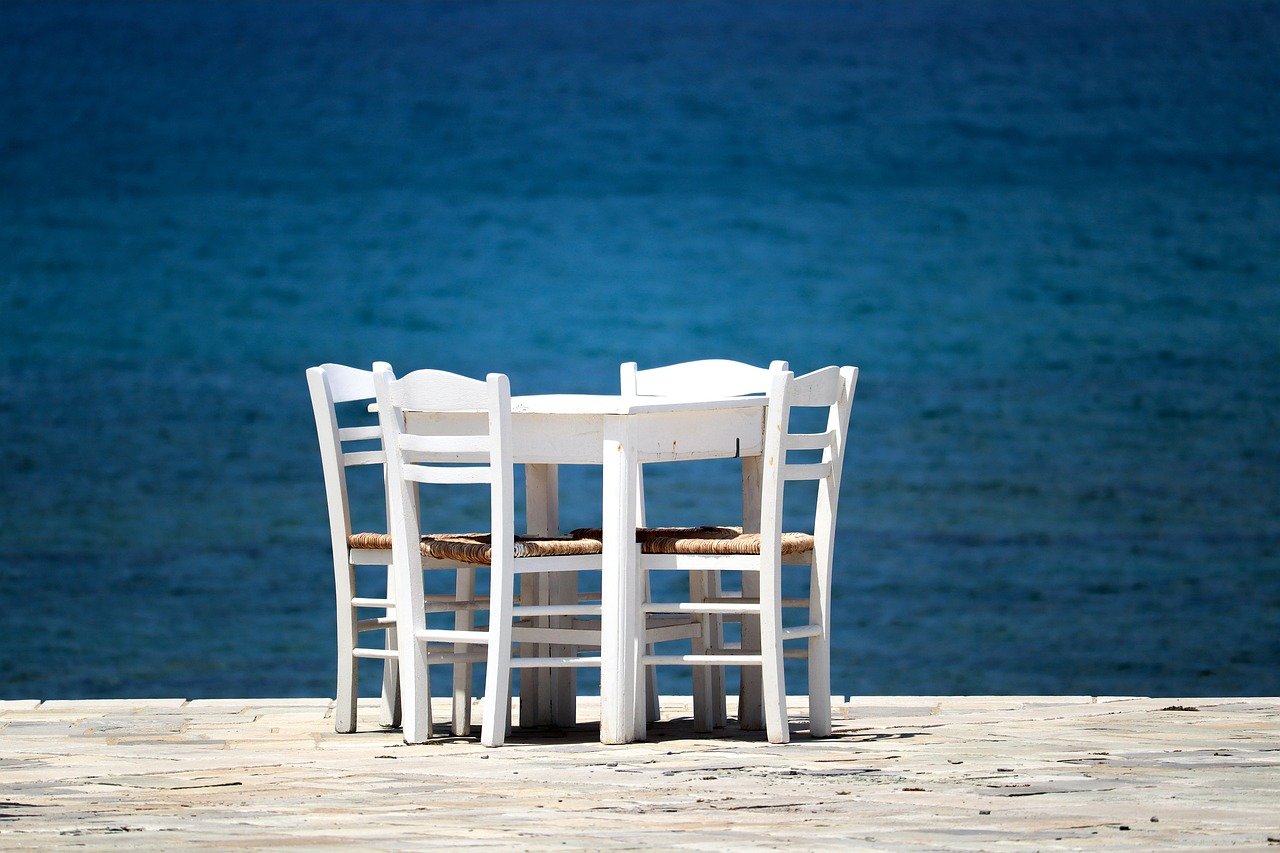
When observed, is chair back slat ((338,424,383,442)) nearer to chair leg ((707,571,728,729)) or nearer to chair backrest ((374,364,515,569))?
chair backrest ((374,364,515,569))

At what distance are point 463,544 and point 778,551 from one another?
2.04 ft

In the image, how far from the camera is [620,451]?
335cm

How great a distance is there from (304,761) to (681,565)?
0.81 m

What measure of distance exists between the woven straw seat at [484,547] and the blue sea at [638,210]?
6.41m

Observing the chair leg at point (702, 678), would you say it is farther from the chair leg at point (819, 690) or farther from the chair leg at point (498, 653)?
the chair leg at point (498, 653)

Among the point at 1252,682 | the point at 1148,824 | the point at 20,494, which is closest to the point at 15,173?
the point at 20,494

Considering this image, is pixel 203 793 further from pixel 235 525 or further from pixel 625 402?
pixel 235 525

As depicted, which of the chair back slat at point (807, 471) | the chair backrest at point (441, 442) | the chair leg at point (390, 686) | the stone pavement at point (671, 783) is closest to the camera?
the stone pavement at point (671, 783)

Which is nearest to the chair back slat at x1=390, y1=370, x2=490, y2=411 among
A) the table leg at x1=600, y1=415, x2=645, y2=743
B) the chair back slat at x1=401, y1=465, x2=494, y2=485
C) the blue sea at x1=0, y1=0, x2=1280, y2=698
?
the chair back slat at x1=401, y1=465, x2=494, y2=485

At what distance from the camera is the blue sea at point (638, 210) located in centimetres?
1030

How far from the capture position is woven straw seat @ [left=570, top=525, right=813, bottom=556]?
3.39 meters

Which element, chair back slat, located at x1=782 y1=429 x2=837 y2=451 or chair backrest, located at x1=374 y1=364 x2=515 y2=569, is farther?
chair back slat, located at x1=782 y1=429 x2=837 y2=451

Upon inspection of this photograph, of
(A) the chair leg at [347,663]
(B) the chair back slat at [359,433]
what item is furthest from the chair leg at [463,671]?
(B) the chair back slat at [359,433]

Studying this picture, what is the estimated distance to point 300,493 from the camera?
991 cm
